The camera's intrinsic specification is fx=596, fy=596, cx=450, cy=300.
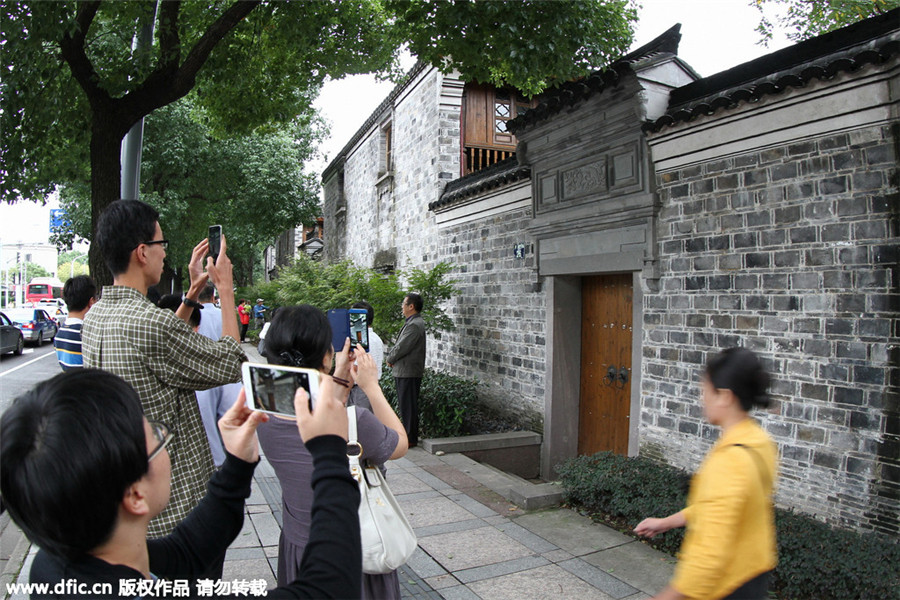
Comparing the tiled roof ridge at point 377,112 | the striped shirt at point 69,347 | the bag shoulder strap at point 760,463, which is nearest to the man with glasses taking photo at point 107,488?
the bag shoulder strap at point 760,463

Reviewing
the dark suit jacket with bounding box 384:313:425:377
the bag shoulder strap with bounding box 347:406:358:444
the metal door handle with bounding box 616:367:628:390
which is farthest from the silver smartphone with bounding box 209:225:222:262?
the metal door handle with bounding box 616:367:628:390

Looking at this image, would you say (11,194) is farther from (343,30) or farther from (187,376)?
(187,376)

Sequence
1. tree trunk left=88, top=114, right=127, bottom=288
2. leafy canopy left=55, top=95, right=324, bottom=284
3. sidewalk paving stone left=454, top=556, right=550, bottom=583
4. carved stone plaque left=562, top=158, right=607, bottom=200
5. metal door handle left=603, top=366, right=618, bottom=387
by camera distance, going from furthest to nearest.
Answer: leafy canopy left=55, top=95, right=324, bottom=284 < metal door handle left=603, top=366, right=618, bottom=387 < carved stone plaque left=562, top=158, right=607, bottom=200 < tree trunk left=88, top=114, right=127, bottom=288 < sidewalk paving stone left=454, top=556, right=550, bottom=583

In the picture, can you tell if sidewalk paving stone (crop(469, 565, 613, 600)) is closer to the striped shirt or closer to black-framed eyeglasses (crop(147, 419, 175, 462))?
the striped shirt

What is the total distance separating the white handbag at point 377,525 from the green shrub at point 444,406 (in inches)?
229

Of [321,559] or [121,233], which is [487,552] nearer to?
[121,233]

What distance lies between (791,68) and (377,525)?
4596mm

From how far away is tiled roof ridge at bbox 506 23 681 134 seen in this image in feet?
19.1

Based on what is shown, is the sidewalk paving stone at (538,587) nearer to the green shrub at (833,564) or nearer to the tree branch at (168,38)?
the green shrub at (833,564)

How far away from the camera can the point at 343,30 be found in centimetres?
895

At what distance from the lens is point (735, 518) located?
6.34 feet

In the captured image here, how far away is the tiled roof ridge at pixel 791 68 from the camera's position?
385cm

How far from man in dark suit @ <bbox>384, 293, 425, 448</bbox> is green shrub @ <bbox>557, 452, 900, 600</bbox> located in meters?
2.77

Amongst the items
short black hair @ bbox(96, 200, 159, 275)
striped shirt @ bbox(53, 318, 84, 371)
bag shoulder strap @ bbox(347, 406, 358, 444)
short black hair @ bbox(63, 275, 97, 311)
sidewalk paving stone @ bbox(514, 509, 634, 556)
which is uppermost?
short black hair @ bbox(96, 200, 159, 275)
